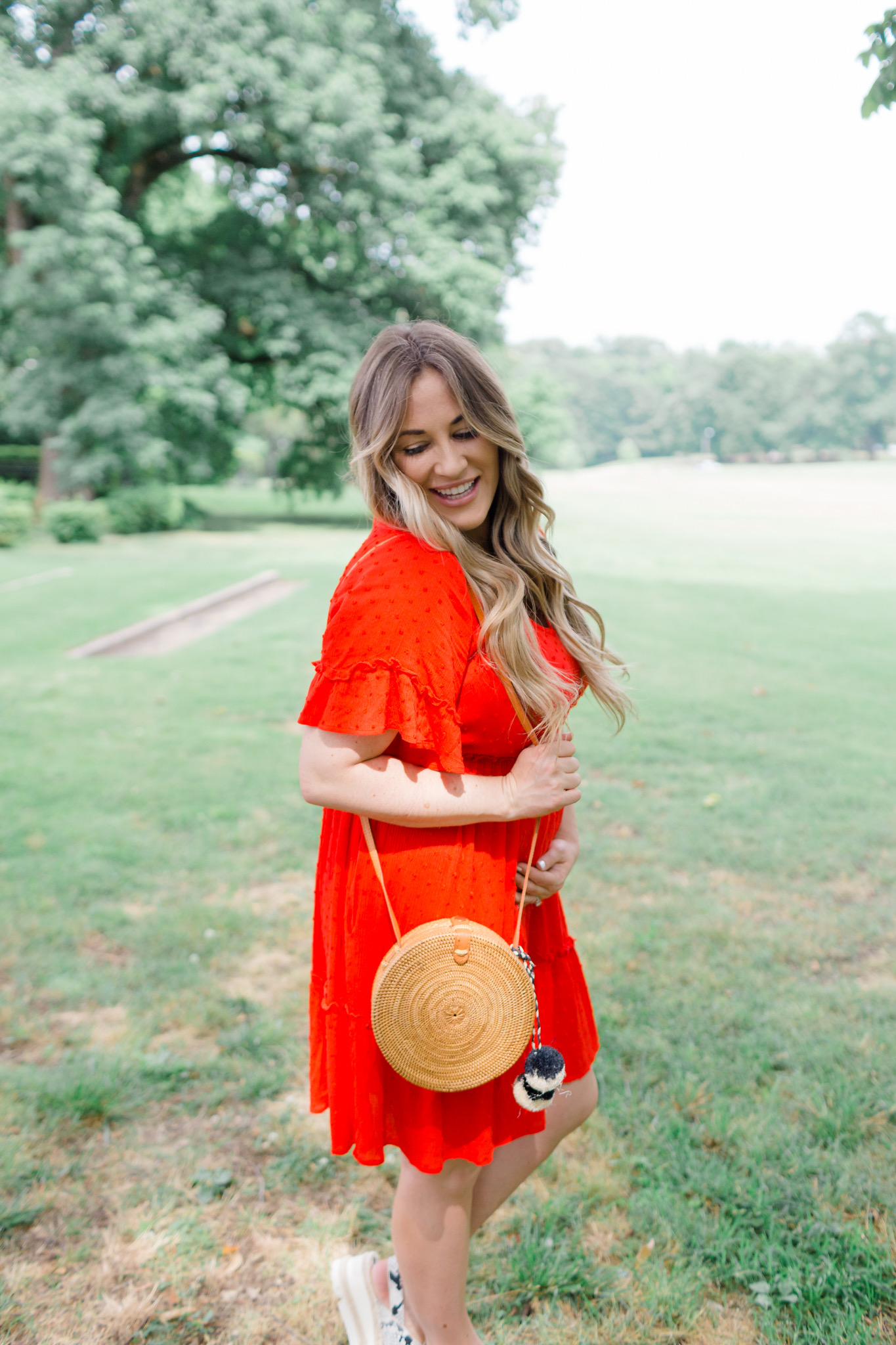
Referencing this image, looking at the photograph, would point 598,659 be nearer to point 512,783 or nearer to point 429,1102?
point 512,783

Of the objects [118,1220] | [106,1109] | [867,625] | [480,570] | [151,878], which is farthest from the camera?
[867,625]

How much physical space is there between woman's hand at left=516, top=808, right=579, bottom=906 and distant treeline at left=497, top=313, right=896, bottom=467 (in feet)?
210

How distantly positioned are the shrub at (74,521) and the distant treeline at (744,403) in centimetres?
4755

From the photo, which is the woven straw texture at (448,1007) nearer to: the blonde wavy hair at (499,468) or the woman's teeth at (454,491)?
the blonde wavy hair at (499,468)

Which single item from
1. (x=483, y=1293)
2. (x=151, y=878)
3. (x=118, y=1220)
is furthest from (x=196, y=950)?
(x=483, y=1293)

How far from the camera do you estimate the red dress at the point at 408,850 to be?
5.23ft

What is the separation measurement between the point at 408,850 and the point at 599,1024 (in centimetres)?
197

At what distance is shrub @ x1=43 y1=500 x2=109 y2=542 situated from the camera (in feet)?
64.6

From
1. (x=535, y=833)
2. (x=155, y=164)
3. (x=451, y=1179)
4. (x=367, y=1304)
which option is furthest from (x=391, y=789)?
(x=155, y=164)

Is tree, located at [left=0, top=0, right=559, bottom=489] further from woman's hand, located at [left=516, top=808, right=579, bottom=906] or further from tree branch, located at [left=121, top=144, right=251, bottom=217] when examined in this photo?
woman's hand, located at [left=516, top=808, right=579, bottom=906]

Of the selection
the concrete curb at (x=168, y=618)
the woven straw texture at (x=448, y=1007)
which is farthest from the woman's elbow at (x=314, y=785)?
the concrete curb at (x=168, y=618)

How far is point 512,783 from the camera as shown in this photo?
1.75m

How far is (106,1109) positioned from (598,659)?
6.96ft

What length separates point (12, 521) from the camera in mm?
18609
